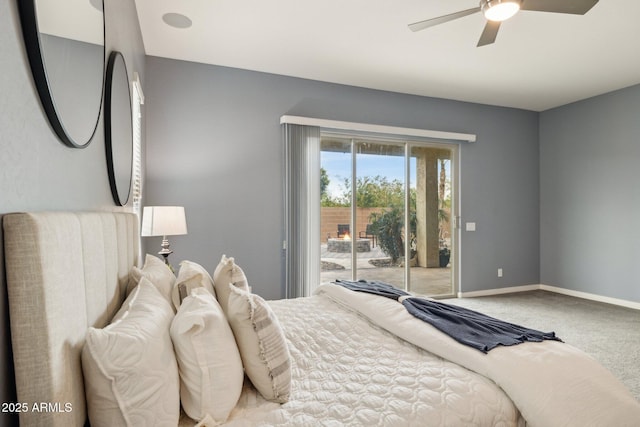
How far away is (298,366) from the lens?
4.98ft

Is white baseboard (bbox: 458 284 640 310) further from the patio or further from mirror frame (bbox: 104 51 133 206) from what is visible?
mirror frame (bbox: 104 51 133 206)

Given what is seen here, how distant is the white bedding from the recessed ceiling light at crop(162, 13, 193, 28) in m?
A: 3.07

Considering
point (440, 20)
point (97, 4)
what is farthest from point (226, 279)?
point (440, 20)

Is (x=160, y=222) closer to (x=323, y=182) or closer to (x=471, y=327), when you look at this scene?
(x=323, y=182)

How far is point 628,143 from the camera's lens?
467 centimetres

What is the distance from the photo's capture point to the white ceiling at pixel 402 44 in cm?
286

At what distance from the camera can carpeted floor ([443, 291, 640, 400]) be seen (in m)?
2.96

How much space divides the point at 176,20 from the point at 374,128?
2.50 meters

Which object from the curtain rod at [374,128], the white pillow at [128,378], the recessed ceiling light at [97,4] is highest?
the curtain rod at [374,128]

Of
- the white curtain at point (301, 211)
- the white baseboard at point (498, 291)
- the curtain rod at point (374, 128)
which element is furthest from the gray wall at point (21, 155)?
the white baseboard at point (498, 291)

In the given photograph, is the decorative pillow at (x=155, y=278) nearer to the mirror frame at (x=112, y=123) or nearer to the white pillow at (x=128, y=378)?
the mirror frame at (x=112, y=123)

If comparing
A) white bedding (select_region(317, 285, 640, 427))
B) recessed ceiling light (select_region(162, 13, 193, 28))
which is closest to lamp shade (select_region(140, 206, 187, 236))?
recessed ceiling light (select_region(162, 13, 193, 28))

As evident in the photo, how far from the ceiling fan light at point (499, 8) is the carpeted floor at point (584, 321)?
2.67 m

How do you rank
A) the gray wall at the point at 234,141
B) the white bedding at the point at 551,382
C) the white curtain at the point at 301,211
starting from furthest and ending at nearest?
1. the white curtain at the point at 301,211
2. the gray wall at the point at 234,141
3. the white bedding at the point at 551,382
